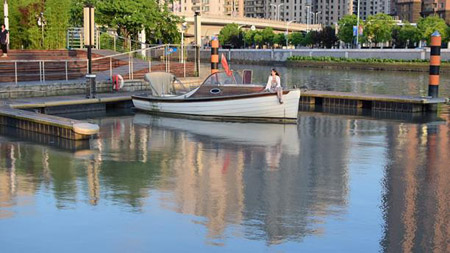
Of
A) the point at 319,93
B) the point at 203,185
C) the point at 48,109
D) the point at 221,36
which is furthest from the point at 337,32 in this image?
the point at 203,185

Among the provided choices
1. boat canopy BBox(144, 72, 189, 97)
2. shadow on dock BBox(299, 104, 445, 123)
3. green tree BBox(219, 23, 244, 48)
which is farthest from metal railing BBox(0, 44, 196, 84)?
green tree BBox(219, 23, 244, 48)

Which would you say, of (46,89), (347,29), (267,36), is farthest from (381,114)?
(267,36)

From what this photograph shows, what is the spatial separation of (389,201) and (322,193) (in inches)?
55.2

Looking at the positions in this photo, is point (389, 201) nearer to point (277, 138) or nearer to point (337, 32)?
point (277, 138)

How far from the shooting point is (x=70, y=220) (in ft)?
40.7

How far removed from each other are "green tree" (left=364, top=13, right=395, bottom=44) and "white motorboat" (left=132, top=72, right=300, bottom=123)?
8969 centimetres

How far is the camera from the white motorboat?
25.9 meters

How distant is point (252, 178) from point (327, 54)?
9336 centimetres

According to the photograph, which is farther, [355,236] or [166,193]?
[166,193]

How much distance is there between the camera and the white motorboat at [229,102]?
1019 inches

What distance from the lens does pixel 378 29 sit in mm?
113438

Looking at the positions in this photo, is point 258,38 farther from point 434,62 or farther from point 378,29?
point 434,62

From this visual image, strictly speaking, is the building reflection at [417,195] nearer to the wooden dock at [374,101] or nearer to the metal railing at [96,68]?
the wooden dock at [374,101]

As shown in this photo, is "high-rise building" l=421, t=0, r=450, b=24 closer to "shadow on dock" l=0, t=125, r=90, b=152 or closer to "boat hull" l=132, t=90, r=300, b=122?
"boat hull" l=132, t=90, r=300, b=122
